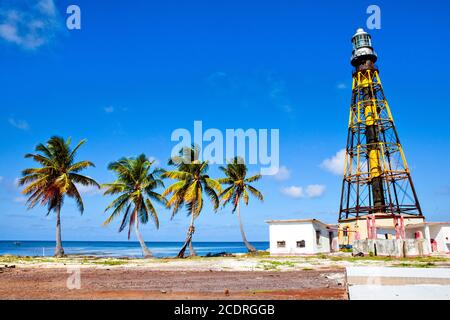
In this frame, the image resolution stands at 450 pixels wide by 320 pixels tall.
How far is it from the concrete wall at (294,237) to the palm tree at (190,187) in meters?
6.87

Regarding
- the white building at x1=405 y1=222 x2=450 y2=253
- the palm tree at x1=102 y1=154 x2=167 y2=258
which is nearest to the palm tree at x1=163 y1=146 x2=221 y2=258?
the palm tree at x1=102 y1=154 x2=167 y2=258

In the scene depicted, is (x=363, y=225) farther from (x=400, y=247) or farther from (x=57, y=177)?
(x=57, y=177)

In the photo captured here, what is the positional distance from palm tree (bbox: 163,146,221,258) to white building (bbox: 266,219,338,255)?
691cm

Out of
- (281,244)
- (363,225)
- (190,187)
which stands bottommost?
(281,244)

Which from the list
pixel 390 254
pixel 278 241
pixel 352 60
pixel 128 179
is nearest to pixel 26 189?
pixel 128 179

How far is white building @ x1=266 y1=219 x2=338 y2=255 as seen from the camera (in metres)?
35.5

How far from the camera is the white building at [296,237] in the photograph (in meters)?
35.5

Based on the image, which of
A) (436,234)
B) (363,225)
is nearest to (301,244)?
(363,225)

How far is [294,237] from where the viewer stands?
119 ft

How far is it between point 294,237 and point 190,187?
11.8m

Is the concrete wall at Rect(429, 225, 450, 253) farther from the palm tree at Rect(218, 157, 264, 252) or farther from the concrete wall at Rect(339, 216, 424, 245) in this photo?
the palm tree at Rect(218, 157, 264, 252)

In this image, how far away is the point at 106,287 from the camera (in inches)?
476
